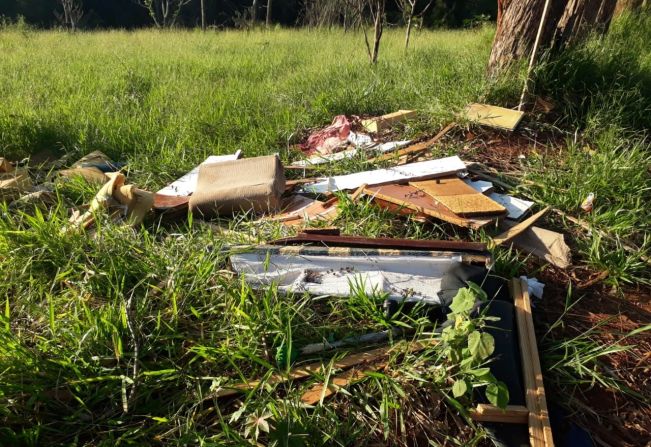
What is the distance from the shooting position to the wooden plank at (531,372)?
1498 millimetres

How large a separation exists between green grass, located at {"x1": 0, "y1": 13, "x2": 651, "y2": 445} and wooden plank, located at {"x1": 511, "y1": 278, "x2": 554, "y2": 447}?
14 centimetres

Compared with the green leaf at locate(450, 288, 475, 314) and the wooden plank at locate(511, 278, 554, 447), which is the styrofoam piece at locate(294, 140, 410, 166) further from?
the green leaf at locate(450, 288, 475, 314)

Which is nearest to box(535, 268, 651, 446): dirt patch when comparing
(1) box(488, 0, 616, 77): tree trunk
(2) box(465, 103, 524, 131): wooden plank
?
(2) box(465, 103, 524, 131): wooden plank

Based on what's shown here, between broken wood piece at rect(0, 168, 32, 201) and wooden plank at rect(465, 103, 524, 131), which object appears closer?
broken wood piece at rect(0, 168, 32, 201)

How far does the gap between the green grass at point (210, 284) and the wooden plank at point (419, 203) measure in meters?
0.09

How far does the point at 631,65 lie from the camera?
4406 mm

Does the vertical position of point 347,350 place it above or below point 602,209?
below

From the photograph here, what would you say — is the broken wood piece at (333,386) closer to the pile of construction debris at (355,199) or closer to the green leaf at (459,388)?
the pile of construction debris at (355,199)

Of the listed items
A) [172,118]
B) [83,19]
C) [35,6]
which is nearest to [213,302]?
[172,118]

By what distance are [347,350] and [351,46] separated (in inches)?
302

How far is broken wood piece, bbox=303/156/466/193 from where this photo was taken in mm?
2967

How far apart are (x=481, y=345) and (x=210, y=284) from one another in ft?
3.92

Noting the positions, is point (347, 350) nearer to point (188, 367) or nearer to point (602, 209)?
point (188, 367)

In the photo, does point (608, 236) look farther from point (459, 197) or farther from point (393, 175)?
point (393, 175)
